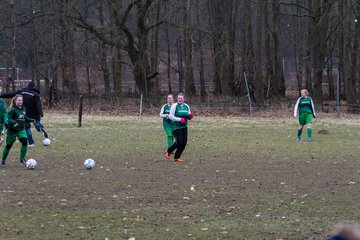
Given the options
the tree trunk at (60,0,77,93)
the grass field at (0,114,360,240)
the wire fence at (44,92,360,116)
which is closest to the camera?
the grass field at (0,114,360,240)

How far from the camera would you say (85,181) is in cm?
A: 1175

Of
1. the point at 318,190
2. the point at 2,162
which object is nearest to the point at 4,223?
the point at 318,190

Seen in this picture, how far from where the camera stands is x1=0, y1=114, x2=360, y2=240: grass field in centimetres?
784

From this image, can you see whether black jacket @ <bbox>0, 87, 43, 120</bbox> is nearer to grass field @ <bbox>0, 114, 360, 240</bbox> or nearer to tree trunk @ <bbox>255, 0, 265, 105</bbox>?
grass field @ <bbox>0, 114, 360, 240</bbox>

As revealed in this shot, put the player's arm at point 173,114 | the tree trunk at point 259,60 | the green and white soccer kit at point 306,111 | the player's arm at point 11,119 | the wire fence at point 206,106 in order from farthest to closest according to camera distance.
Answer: the tree trunk at point 259,60
the wire fence at point 206,106
the green and white soccer kit at point 306,111
the player's arm at point 173,114
the player's arm at point 11,119

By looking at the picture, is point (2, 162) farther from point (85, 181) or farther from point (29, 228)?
point (29, 228)

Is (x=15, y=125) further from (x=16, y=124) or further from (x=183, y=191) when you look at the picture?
(x=183, y=191)

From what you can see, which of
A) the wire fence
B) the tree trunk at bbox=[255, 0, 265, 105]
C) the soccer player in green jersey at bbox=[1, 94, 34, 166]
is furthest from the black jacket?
the tree trunk at bbox=[255, 0, 265, 105]

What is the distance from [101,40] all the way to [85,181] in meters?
29.0

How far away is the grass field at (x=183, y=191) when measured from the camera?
7844 mm

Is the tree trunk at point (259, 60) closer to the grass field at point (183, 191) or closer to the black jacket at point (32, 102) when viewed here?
the grass field at point (183, 191)

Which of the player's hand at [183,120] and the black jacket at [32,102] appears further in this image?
the black jacket at [32,102]

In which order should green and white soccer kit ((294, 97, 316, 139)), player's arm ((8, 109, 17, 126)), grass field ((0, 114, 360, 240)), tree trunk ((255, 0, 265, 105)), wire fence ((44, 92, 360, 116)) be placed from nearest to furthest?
grass field ((0, 114, 360, 240)), player's arm ((8, 109, 17, 126)), green and white soccer kit ((294, 97, 316, 139)), wire fence ((44, 92, 360, 116)), tree trunk ((255, 0, 265, 105))

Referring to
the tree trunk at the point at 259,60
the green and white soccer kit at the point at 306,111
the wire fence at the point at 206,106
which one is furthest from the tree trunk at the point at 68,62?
the green and white soccer kit at the point at 306,111
